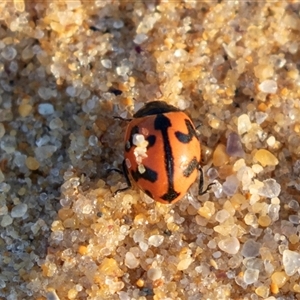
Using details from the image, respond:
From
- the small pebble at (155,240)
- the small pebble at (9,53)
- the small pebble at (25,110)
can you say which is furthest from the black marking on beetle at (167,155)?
the small pebble at (9,53)

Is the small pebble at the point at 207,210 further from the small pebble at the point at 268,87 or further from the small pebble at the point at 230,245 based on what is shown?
the small pebble at the point at 268,87

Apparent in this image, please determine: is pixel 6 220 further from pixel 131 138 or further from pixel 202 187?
pixel 202 187

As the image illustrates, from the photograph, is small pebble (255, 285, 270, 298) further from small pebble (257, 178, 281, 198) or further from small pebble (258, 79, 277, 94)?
small pebble (258, 79, 277, 94)

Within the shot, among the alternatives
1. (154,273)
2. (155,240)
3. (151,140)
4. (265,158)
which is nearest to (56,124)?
(151,140)

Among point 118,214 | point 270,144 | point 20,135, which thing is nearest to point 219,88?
point 270,144

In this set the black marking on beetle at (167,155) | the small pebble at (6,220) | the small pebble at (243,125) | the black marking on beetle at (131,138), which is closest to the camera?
the black marking on beetle at (167,155)

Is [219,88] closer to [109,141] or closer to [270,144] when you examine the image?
[270,144]
